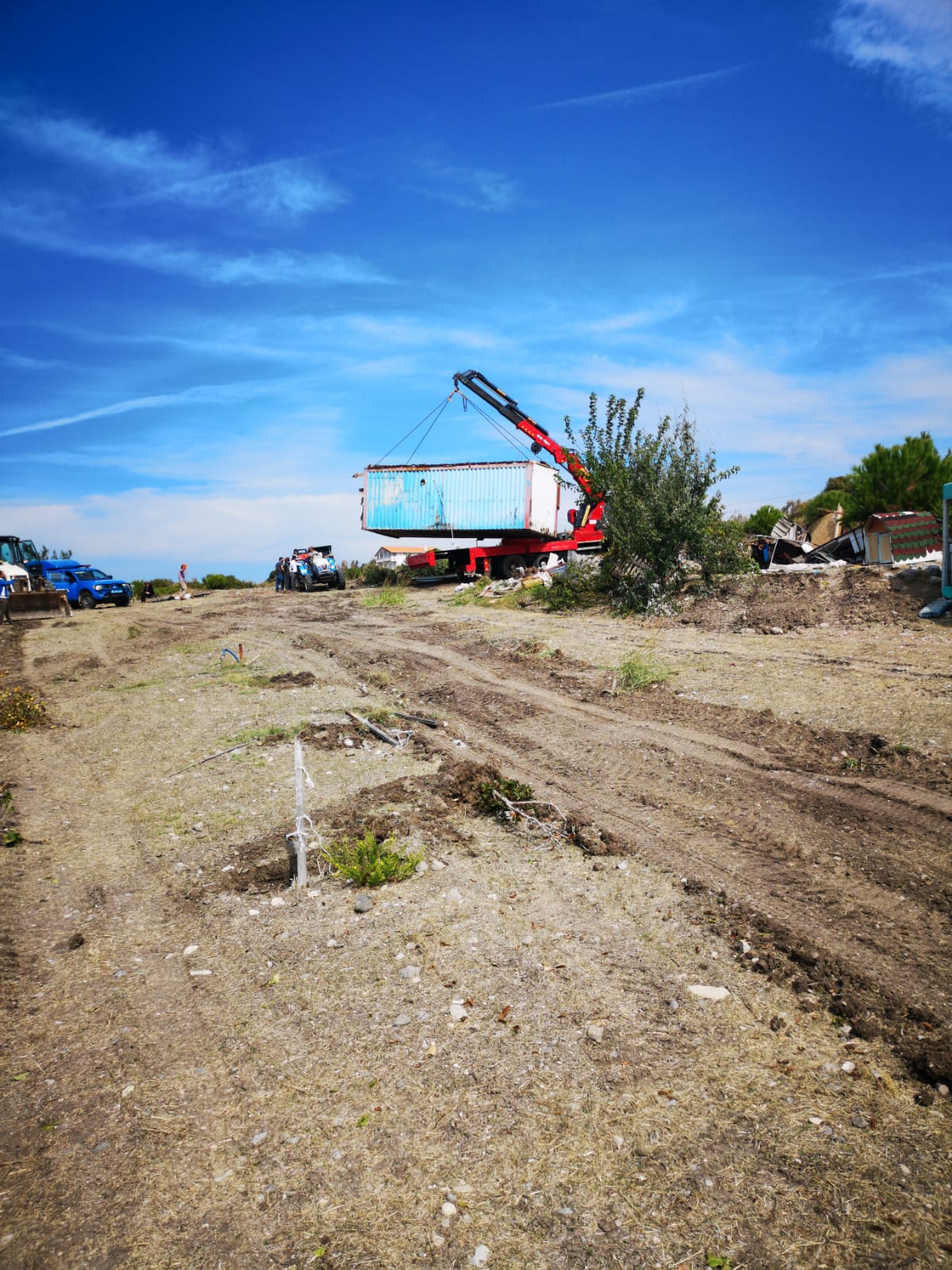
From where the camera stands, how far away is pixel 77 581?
2692 cm

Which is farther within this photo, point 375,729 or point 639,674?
point 639,674

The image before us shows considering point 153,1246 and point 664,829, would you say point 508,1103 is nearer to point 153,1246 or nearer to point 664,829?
point 153,1246

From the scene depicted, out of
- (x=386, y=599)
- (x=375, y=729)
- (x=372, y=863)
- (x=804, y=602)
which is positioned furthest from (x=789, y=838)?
(x=386, y=599)

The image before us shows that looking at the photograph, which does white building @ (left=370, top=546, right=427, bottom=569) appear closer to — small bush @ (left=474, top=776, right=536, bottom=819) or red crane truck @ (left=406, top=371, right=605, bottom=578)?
red crane truck @ (left=406, top=371, right=605, bottom=578)

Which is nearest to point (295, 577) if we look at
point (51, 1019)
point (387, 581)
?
point (387, 581)

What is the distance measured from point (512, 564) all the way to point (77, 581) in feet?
53.8

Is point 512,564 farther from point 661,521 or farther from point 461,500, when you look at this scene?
point 661,521

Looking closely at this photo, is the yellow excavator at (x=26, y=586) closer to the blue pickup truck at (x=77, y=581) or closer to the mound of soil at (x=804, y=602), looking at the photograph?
the blue pickup truck at (x=77, y=581)

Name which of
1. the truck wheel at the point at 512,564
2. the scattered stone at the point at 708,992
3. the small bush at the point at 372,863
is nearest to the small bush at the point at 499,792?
the small bush at the point at 372,863

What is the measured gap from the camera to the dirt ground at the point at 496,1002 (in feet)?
8.17

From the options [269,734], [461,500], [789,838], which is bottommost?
[789,838]

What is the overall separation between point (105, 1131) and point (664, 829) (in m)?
4.08

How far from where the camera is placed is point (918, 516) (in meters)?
18.6

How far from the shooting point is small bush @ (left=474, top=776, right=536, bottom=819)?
6.20 meters
